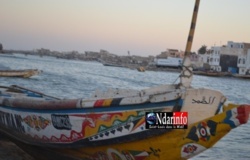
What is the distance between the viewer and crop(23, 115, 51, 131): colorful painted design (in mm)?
7554

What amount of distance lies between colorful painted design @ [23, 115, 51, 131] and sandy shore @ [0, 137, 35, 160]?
1040 mm

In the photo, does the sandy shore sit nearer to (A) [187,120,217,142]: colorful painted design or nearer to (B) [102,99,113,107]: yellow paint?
(B) [102,99,113,107]: yellow paint

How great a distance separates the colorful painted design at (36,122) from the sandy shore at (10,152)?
41.0 inches

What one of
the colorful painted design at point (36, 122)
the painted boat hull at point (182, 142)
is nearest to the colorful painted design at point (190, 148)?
the painted boat hull at point (182, 142)

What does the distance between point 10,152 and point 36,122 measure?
1.69 metres

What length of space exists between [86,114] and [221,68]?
94.5 meters

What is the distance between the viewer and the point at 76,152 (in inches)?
293

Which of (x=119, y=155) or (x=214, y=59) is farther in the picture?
(x=214, y=59)

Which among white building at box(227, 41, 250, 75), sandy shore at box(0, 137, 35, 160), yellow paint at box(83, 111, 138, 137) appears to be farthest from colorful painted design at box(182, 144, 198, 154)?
white building at box(227, 41, 250, 75)

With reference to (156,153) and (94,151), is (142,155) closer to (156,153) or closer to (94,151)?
(156,153)

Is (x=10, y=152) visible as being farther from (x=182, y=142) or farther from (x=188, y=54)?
(x=188, y=54)

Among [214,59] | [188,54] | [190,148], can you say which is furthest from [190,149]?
[214,59]

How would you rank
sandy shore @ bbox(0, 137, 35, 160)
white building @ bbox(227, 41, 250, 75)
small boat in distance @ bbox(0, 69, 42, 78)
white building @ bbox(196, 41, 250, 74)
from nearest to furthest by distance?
sandy shore @ bbox(0, 137, 35, 160), small boat in distance @ bbox(0, 69, 42, 78), white building @ bbox(227, 41, 250, 75), white building @ bbox(196, 41, 250, 74)

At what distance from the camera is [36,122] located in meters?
7.77
